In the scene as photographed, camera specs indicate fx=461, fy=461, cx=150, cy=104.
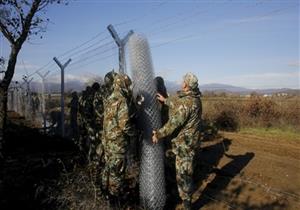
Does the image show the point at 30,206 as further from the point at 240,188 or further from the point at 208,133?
the point at 208,133

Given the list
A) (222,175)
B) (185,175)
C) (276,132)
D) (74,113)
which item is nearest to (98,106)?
(185,175)

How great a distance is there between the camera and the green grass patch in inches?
562

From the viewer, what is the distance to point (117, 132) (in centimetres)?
605

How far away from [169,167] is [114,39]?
2527 millimetres

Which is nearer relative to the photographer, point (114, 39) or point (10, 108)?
point (114, 39)

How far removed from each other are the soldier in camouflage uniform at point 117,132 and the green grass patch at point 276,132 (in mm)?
8942

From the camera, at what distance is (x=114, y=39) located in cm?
831

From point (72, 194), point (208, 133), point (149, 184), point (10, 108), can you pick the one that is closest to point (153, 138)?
point (149, 184)

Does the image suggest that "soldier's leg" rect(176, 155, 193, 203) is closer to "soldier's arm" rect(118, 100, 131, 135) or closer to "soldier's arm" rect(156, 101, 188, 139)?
"soldier's arm" rect(156, 101, 188, 139)

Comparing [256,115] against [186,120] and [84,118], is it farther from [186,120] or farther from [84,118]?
[186,120]

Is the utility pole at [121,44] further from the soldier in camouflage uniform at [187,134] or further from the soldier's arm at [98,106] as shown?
the soldier in camouflage uniform at [187,134]

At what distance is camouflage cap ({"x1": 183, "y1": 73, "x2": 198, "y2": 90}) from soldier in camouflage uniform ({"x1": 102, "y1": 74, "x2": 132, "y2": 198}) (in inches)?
34.4

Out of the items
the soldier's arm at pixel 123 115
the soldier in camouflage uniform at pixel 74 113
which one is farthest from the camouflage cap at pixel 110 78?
the soldier in camouflage uniform at pixel 74 113

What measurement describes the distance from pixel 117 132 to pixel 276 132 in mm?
10554
